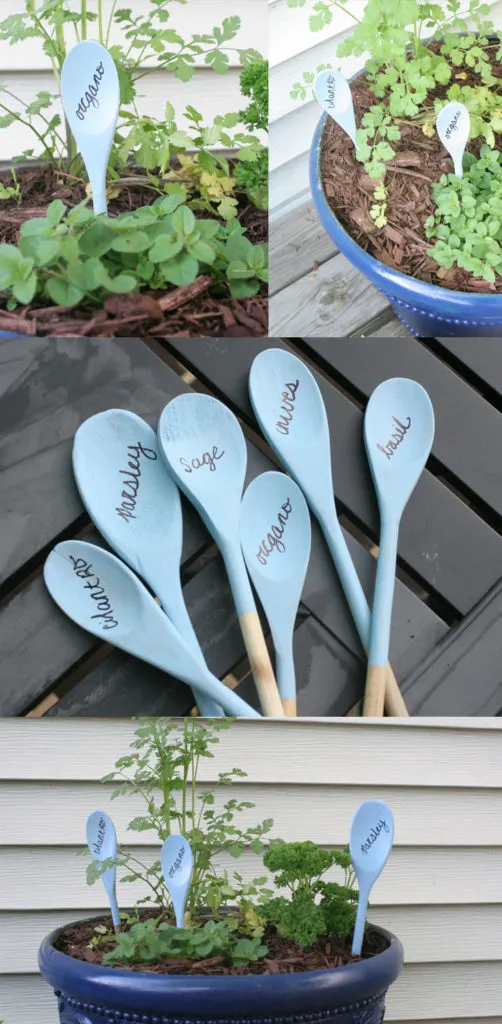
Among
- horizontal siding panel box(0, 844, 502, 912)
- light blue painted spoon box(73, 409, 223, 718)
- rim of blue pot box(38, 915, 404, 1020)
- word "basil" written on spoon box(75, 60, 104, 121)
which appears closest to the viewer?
rim of blue pot box(38, 915, 404, 1020)

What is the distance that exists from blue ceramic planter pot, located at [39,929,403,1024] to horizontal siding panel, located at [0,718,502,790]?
302mm

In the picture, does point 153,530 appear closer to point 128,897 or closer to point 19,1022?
point 128,897

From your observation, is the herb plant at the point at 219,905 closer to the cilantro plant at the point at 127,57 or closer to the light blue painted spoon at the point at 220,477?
the light blue painted spoon at the point at 220,477

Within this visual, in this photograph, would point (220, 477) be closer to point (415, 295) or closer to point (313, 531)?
point (313, 531)

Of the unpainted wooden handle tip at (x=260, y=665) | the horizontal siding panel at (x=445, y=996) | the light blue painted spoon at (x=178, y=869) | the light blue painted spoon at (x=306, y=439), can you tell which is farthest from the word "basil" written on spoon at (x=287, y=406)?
the horizontal siding panel at (x=445, y=996)

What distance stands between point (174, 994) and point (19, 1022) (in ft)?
1.41

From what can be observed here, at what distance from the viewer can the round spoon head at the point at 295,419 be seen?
1146 mm

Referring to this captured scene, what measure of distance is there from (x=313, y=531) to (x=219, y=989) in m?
0.48

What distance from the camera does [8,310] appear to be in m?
0.97

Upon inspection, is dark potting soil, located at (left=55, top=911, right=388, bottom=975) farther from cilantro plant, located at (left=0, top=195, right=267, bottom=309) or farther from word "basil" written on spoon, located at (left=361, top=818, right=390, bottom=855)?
cilantro plant, located at (left=0, top=195, right=267, bottom=309)

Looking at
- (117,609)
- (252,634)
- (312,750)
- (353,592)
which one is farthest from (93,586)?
(312,750)

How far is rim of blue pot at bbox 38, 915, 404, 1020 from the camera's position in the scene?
2.95ft

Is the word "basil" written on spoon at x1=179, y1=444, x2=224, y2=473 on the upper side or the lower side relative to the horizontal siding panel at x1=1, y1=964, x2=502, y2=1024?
upper

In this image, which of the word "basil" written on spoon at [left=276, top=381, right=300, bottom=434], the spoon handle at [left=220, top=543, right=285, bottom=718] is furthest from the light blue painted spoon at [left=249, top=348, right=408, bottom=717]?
the spoon handle at [left=220, top=543, right=285, bottom=718]
